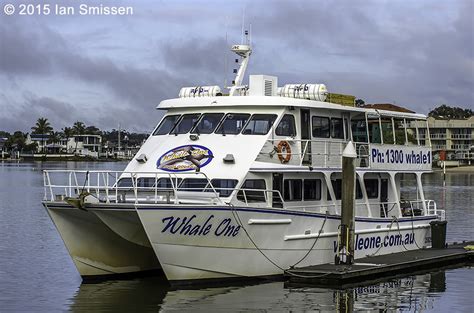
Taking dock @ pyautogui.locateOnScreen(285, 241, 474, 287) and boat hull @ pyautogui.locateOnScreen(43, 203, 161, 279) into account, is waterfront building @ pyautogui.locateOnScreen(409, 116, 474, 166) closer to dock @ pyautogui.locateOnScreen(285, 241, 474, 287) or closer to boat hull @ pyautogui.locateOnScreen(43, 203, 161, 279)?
dock @ pyautogui.locateOnScreen(285, 241, 474, 287)

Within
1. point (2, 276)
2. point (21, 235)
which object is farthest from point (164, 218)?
point (21, 235)

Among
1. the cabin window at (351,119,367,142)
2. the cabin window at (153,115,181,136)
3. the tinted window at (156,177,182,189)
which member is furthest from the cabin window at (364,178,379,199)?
the tinted window at (156,177,182,189)

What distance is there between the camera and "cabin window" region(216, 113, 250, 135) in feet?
71.2

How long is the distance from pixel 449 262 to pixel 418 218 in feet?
5.12

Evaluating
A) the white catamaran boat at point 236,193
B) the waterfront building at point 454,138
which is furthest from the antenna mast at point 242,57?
the waterfront building at point 454,138

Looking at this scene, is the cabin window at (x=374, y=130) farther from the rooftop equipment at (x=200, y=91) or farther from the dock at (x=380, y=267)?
the rooftop equipment at (x=200, y=91)

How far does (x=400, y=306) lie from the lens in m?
19.4

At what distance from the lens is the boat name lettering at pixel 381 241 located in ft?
74.3

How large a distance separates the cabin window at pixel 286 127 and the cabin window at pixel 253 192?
1506 mm

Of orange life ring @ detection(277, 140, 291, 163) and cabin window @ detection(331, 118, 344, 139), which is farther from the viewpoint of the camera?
cabin window @ detection(331, 118, 344, 139)

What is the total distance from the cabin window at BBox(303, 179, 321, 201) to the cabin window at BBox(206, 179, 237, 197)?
249cm

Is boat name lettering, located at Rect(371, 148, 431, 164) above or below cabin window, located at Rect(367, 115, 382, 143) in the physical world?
below

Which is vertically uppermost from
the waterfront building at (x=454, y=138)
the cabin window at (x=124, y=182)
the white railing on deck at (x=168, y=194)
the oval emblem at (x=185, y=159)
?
the waterfront building at (x=454, y=138)

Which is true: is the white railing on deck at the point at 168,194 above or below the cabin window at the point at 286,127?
below
